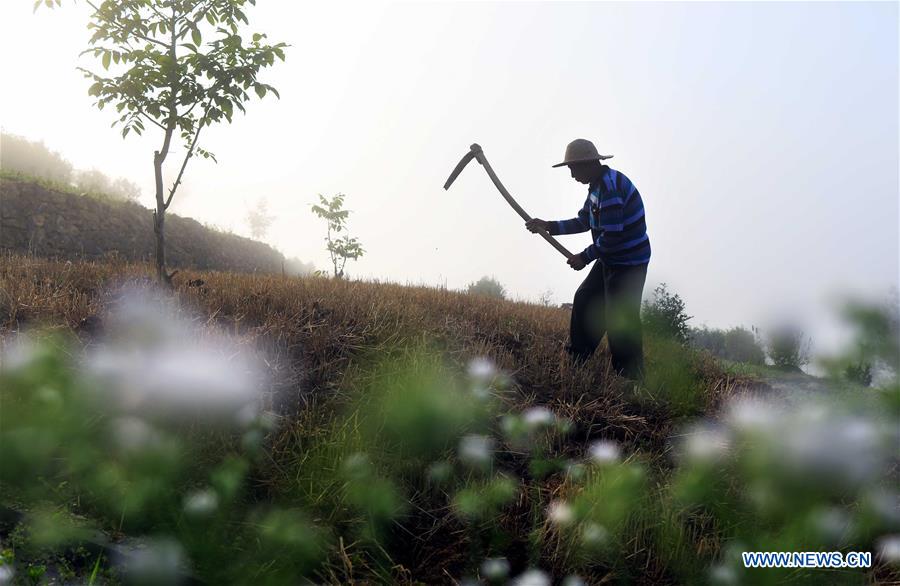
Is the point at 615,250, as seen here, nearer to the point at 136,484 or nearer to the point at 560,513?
the point at 560,513

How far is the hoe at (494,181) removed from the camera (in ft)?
16.2

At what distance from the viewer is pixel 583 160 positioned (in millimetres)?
4453

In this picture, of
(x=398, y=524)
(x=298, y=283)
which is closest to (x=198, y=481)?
(x=398, y=524)

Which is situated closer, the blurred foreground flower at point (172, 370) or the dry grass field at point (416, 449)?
the dry grass field at point (416, 449)

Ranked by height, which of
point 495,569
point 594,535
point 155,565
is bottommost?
point 155,565

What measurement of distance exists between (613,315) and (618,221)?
2.38 feet

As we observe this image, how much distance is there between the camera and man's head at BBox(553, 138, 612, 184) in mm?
4473

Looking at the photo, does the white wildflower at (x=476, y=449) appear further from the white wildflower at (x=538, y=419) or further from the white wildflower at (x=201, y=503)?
the white wildflower at (x=201, y=503)

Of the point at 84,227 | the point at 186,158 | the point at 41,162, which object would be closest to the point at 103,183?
the point at 41,162

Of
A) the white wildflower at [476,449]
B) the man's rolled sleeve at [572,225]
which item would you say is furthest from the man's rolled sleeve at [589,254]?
the white wildflower at [476,449]

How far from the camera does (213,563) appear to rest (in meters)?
2.27

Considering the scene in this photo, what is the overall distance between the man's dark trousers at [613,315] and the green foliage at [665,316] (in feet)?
10.7

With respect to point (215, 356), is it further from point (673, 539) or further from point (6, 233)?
point (6, 233)

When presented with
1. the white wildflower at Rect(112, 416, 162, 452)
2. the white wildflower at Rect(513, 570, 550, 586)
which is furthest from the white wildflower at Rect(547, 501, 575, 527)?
the white wildflower at Rect(112, 416, 162, 452)
